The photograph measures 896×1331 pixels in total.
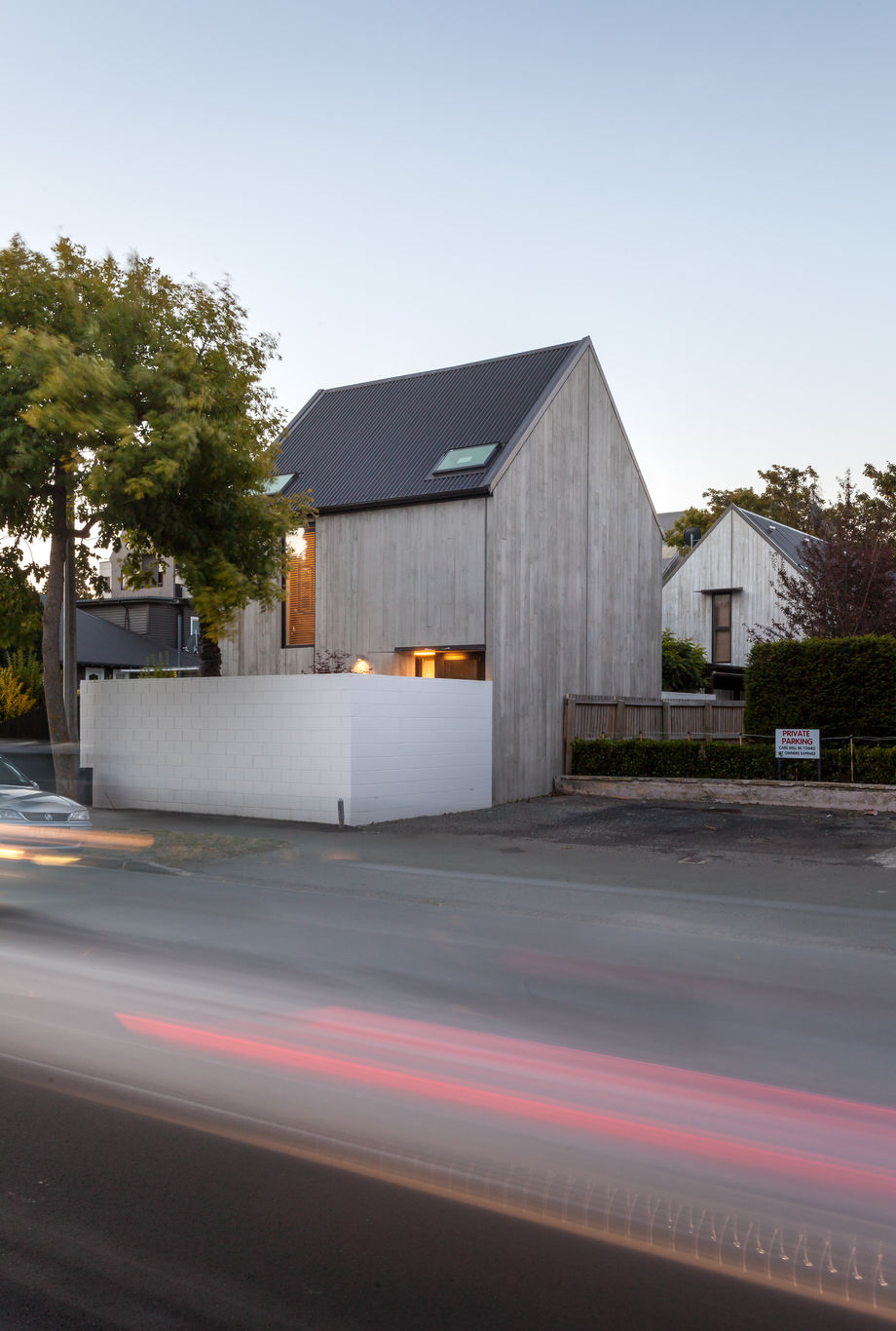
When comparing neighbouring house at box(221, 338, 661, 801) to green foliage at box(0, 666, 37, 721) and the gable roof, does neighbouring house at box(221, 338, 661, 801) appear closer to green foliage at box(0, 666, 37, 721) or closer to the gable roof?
the gable roof

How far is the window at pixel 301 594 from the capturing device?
75.2 feet

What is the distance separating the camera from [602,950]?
863cm

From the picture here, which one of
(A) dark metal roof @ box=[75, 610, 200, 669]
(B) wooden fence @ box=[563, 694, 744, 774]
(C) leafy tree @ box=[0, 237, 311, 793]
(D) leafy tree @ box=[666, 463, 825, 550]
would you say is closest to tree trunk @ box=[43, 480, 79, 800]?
(C) leafy tree @ box=[0, 237, 311, 793]

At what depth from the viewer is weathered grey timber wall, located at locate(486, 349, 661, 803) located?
2083cm

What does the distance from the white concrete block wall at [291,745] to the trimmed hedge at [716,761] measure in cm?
277

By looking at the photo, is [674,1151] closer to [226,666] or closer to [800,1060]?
[800,1060]

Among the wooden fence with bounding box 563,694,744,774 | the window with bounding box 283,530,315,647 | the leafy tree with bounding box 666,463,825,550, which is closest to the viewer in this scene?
the wooden fence with bounding box 563,694,744,774

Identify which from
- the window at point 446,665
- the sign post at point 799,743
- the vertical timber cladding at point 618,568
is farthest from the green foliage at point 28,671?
the sign post at point 799,743

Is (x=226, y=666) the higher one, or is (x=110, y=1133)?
(x=226, y=666)

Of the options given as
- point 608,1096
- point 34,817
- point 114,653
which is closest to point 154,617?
point 114,653

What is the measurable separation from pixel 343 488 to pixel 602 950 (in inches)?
619

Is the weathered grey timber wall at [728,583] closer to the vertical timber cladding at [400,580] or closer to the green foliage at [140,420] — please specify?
the vertical timber cladding at [400,580]

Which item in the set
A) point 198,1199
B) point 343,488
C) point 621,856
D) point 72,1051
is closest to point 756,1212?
point 198,1199

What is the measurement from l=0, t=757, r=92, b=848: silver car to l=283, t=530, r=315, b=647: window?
11.1 meters
